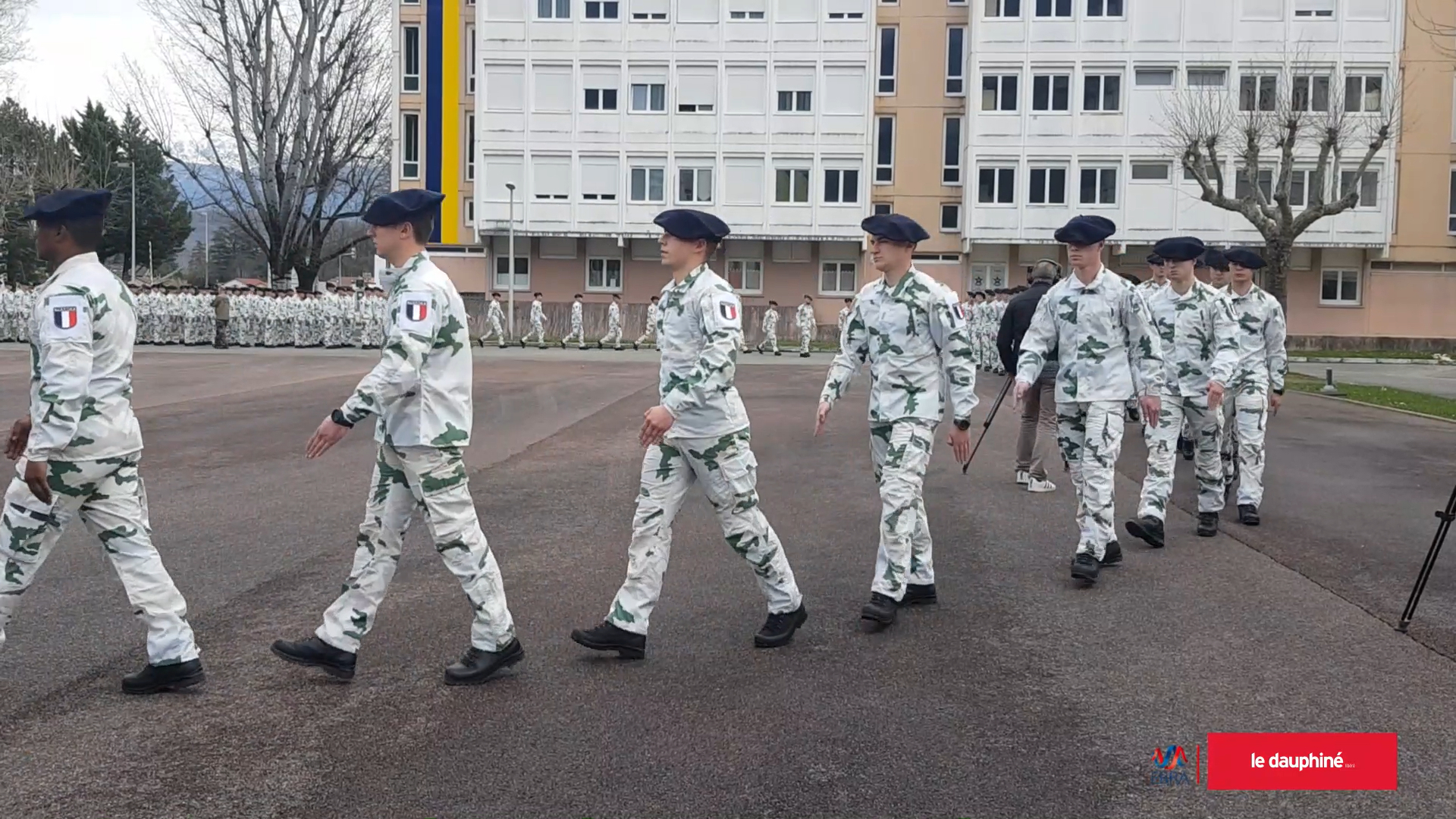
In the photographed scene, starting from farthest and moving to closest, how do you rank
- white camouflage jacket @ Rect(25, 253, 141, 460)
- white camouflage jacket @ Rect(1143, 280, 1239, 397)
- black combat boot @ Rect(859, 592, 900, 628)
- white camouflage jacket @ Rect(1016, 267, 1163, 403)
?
white camouflage jacket @ Rect(1143, 280, 1239, 397) → white camouflage jacket @ Rect(1016, 267, 1163, 403) → black combat boot @ Rect(859, 592, 900, 628) → white camouflage jacket @ Rect(25, 253, 141, 460)

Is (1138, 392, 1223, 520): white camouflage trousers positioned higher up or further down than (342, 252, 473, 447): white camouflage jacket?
further down

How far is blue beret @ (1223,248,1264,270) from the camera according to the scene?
9.97m

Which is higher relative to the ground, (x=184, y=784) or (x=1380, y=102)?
(x=1380, y=102)

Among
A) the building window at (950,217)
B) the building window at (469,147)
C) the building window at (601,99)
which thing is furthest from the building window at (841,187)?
the building window at (469,147)

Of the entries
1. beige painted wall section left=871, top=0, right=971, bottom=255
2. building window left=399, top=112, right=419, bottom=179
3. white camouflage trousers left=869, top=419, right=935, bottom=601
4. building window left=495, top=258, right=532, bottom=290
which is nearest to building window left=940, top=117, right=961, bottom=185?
beige painted wall section left=871, top=0, right=971, bottom=255

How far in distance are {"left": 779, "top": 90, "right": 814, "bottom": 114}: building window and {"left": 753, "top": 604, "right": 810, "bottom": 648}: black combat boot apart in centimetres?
4511

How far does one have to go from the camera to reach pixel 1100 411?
7793mm

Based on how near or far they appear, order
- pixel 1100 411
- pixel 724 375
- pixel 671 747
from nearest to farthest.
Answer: pixel 671 747, pixel 724 375, pixel 1100 411

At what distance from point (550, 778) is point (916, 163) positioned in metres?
48.4

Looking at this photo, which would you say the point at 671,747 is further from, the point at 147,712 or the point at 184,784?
the point at 147,712

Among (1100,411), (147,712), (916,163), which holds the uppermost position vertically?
(916,163)

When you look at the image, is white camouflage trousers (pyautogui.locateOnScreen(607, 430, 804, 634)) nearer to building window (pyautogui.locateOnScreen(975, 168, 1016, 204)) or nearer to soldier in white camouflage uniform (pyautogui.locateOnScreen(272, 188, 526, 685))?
soldier in white camouflage uniform (pyautogui.locateOnScreen(272, 188, 526, 685))

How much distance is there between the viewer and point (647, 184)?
5006 cm

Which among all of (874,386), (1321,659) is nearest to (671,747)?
(874,386)
